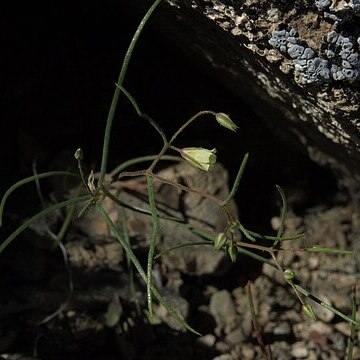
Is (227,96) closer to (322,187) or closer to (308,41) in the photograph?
(322,187)

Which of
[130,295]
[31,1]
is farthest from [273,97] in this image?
[31,1]

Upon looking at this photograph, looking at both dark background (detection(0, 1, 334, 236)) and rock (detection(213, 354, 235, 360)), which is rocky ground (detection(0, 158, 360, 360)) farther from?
dark background (detection(0, 1, 334, 236))

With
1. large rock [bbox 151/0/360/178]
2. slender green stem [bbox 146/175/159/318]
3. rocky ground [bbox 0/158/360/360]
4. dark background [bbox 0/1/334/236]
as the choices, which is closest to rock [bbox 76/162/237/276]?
rocky ground [bbox 0/158/360/360]

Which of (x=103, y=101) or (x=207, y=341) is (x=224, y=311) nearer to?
(x=207, y=341)

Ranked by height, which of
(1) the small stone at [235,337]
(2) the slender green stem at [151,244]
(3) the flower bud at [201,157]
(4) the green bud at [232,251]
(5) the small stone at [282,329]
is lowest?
(1) the small stone at [235,337]

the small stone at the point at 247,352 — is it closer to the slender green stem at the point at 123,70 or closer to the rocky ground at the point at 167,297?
the rocky ground at the point at 167,297

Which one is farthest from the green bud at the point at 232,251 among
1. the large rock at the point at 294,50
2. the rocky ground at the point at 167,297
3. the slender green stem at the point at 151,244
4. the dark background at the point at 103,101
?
the dark background at the point at 103,101

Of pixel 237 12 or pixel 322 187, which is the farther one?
pixel 322 187
